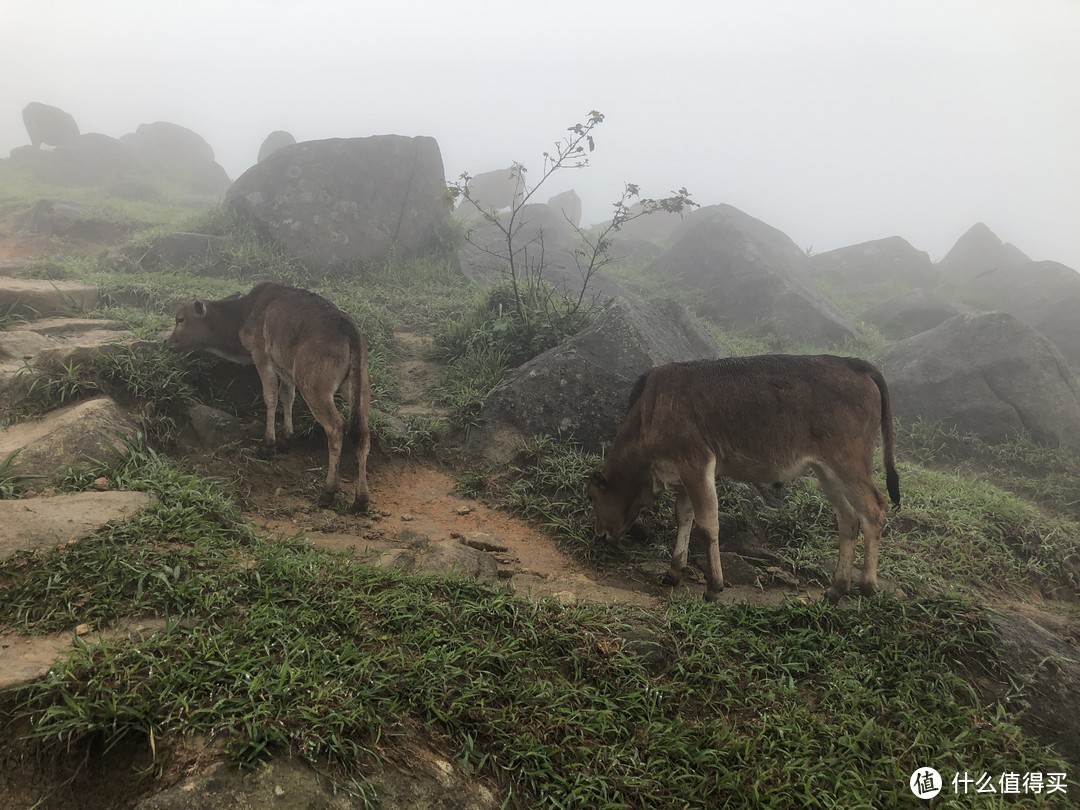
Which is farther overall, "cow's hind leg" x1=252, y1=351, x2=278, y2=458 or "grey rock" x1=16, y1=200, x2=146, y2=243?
"grey rock" x1=16, y1=200, x2=146, y2=243

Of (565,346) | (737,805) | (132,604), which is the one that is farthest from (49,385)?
(737,805)

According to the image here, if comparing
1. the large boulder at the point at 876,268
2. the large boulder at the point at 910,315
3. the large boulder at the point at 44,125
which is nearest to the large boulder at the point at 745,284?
the large boulder at the point at 910,315

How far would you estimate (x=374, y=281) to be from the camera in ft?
46.8

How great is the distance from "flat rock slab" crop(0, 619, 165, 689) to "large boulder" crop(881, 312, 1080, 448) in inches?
477

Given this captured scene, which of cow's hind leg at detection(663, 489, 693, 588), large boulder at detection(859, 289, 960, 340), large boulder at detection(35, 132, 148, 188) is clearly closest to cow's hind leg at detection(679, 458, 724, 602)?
cow's hind leg at detection(663, 489, 693, 588)

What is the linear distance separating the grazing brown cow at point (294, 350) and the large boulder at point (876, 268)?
67.4ft

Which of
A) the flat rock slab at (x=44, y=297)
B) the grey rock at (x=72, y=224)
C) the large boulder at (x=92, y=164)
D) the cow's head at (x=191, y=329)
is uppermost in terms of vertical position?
the large boulder at (x=92, y=164)

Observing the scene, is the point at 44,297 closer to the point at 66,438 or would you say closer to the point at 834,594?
the point at 66,438

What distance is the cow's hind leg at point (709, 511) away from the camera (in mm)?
5062

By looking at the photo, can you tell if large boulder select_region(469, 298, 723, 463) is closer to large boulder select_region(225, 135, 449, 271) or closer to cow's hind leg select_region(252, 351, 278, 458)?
cow's hind leg select_region(252, 351, 278, 458)

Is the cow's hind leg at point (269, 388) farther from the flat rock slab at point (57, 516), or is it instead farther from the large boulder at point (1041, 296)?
the large boulder at point (1041, 296)

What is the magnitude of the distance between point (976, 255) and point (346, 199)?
2799 cm

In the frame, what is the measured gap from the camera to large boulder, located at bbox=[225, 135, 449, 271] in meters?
15.0

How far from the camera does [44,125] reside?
31.8 meters
